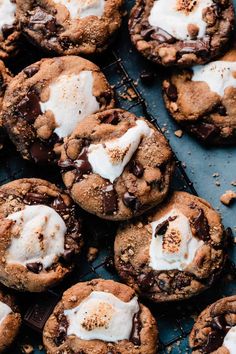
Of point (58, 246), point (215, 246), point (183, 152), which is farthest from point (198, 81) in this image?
point (58, 246)

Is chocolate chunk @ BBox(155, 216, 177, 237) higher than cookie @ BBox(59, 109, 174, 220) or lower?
lower

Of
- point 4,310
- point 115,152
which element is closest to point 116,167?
point 115,152

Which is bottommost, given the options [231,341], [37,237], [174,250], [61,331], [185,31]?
[231,341]

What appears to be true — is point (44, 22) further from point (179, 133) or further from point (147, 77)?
point (179, 133)

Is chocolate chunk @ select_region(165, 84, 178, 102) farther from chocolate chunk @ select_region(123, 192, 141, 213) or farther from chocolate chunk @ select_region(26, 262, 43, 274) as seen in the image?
chocolate chunk @ select_region(26, 262, 43, 274)

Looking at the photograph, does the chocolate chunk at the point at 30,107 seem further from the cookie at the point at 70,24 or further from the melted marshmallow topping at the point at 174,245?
the melted marshmallow topping at the point at 174,245

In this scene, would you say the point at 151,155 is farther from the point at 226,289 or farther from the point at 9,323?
the point at 9,323

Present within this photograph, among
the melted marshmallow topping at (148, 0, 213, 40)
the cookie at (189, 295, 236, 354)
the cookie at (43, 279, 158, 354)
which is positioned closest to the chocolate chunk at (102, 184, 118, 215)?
the cookie at (43, 279, 158, 354)
